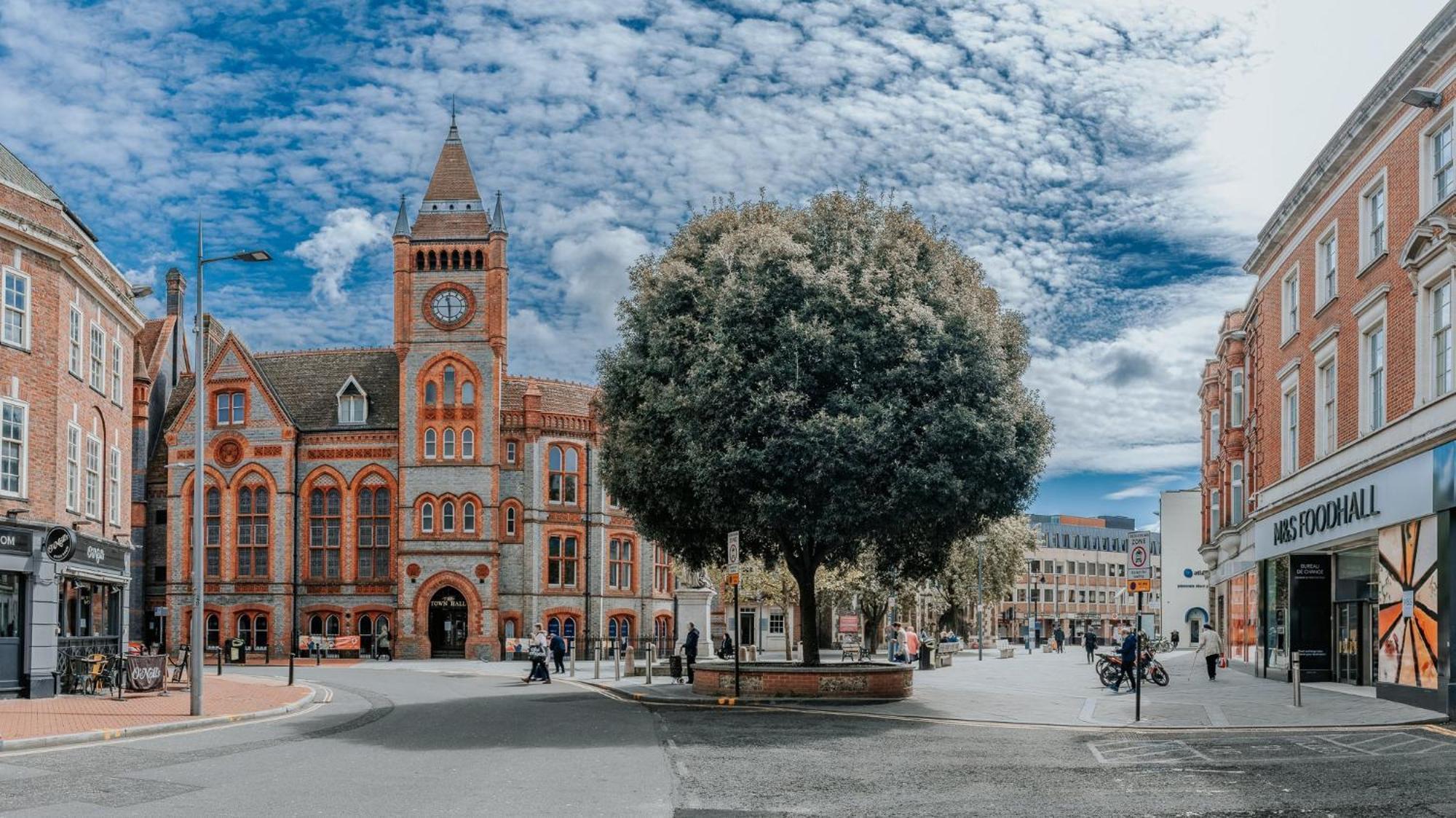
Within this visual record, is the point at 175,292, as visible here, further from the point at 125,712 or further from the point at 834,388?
the point at 834,388

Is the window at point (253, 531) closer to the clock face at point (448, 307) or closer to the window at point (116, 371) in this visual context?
the clock face at point (448, 307)

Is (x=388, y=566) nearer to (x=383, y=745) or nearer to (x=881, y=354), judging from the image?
(x=881, y=354)

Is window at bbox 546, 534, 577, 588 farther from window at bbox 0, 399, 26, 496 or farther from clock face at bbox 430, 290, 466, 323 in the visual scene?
window at bbox 0, 399, 26, 496

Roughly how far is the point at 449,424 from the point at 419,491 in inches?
134

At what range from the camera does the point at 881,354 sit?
2695 cm

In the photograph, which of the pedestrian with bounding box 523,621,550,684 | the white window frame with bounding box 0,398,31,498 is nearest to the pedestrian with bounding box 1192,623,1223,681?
the pedestrian with bounding box 523,621,550,684

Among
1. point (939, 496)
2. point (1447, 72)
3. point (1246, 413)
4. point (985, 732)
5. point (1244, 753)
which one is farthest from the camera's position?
point (1246, 413)

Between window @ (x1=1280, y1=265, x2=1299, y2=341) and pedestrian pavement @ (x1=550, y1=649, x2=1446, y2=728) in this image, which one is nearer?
pedestrian pavement @ (x1=550, y1=649, x2=1446, y2=728)

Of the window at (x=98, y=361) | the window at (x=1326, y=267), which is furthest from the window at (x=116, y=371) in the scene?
the window at (x=1326, y=267)

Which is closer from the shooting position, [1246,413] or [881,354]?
[881,354]

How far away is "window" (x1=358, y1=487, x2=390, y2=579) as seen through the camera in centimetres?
6631

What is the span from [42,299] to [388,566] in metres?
38.7

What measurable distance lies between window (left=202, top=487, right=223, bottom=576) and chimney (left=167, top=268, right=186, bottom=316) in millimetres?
14137

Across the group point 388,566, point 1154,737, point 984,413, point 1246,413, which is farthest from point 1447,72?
point 388,566
